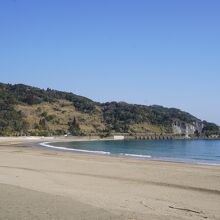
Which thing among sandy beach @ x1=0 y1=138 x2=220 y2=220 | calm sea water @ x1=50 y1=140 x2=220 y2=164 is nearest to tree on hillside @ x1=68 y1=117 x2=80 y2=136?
calm sea water @ x1=50 y1=140 x2=220 y2=164

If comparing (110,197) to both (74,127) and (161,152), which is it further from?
(74,127)

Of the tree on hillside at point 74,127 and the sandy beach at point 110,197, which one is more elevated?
the tree on hillside at point 74,127

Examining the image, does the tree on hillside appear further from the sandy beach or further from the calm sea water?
the sandy beach

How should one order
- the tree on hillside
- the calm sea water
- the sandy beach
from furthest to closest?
the tree on hillside, the calm sea water, the sandy beach

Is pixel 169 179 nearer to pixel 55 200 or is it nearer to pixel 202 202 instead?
pixel 202 202

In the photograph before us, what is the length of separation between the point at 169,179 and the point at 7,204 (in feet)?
33.1

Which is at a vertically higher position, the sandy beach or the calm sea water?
the calm sea water

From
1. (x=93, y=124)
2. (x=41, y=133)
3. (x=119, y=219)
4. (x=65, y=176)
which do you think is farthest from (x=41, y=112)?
(x=119, y=219)

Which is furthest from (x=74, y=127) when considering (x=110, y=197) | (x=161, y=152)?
(x=110, y=197)

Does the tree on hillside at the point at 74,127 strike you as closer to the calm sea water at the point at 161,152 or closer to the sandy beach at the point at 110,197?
the calm sea water at the point at 161,152

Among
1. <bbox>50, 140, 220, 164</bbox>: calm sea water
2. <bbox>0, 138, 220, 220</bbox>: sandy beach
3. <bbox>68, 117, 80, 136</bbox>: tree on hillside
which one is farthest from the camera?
<bbox>68, 117, 80, 136</bbox>: tree on hillside

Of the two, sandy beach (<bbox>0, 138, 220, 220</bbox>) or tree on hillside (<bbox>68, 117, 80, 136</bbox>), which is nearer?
sandy beach (<bbox>0, 138, 220, 220</bbox>)

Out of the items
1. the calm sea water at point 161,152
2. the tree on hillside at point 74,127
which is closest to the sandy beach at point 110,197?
the calm sea water at point 161,152

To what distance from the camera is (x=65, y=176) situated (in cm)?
2172
